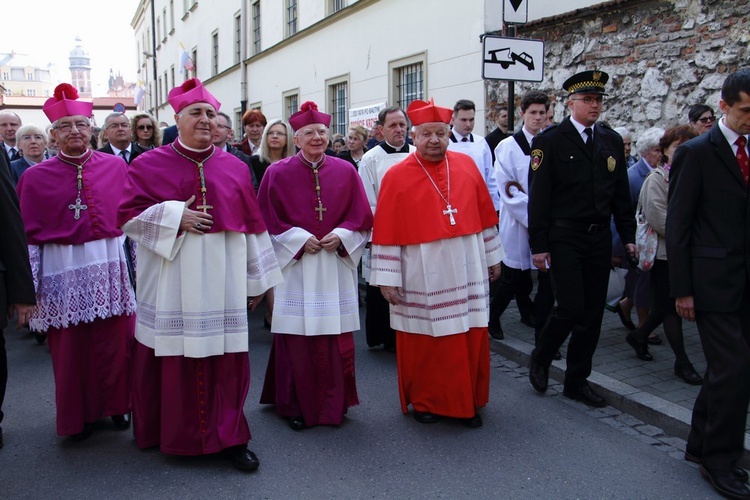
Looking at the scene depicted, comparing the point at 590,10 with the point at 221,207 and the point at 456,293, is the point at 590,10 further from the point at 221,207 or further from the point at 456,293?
the point at 221,207

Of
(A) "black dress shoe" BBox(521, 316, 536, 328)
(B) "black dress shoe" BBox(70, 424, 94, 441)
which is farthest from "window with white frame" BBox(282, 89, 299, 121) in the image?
(B) "black dress shoe" BBox(70, 424, 94, 441)

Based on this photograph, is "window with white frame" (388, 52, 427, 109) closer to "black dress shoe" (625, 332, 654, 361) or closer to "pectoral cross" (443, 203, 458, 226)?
"black dress shoe" (625, 332, 654, 361)

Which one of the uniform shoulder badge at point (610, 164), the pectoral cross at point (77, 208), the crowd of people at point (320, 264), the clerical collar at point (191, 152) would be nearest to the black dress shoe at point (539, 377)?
the crowd of people at point (320, 264)

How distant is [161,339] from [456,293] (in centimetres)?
184

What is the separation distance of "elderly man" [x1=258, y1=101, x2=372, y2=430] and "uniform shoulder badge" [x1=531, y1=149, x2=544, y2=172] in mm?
1202

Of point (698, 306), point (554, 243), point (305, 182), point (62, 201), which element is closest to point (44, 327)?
point (62, 201)

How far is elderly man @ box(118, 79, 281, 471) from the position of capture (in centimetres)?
379

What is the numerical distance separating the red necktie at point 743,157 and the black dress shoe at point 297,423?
2.98 m

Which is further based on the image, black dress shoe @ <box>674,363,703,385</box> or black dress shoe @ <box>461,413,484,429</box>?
black dress shoe @ <box>674,363,703,385</box>

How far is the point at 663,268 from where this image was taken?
5418 millimetres

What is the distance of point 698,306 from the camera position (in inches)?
143

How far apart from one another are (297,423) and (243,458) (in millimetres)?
682

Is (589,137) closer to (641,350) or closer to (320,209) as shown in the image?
(320,209)

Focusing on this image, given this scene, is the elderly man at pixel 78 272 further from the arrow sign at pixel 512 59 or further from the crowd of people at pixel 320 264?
the arrow sign at pixel 512 59
